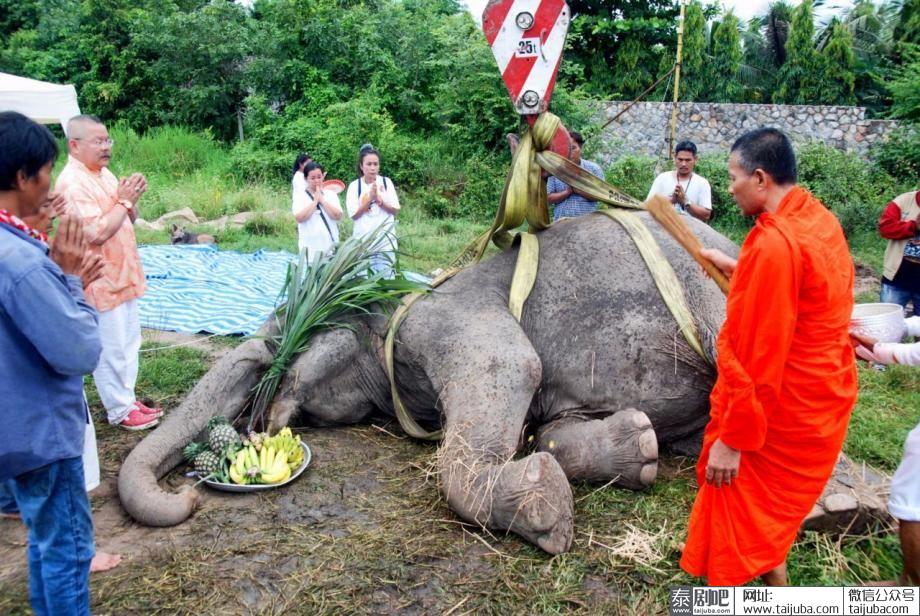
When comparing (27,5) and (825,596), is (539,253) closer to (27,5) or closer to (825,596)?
(825,596)

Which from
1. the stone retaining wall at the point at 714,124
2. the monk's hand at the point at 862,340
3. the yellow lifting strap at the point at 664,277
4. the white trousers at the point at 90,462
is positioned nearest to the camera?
the monk's hand at the point at 862,340

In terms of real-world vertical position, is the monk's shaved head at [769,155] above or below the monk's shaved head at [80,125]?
below

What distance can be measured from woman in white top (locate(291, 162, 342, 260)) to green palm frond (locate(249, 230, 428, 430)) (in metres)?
1.95

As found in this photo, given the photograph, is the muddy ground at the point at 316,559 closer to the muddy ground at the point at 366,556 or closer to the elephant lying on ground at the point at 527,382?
the muddy ground at the point at 366,556

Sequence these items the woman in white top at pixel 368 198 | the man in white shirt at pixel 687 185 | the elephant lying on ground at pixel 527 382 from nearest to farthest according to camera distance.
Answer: the elephant lying on ground at pixel 527 382 < the man in white shirt at pixel 687 185 < the woman in white top at pixel 368 198

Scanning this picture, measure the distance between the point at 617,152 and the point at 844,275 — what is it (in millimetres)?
13304

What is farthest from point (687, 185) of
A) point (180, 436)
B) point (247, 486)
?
point (180, 436)

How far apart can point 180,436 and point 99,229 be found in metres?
1.32

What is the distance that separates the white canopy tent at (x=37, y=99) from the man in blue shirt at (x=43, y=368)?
673cm

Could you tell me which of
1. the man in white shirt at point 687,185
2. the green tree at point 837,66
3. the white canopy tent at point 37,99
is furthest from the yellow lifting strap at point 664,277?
the green tree at point 837,66

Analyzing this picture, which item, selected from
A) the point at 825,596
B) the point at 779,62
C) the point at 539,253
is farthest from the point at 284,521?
the point at 779,62

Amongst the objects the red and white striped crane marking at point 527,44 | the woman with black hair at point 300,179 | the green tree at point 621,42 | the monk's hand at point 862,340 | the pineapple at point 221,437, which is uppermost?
the green tree at point 621,42

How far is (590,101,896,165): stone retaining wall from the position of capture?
14.5 m

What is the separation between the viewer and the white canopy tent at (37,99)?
7.71 meters
